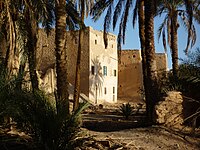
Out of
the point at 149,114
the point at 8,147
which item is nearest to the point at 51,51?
the point at 149,114

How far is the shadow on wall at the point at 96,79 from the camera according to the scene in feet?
112

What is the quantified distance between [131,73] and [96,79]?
9914mm

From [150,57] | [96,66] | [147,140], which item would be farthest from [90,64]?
[147,140]

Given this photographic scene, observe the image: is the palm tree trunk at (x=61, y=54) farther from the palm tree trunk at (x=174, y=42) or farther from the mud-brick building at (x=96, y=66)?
the mud-brick building at (x=96, y=66)

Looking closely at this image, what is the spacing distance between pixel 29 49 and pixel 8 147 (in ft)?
19.2

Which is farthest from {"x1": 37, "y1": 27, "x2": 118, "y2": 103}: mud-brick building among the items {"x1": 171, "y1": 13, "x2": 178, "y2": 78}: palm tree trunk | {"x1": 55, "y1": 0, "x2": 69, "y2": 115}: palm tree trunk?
{"x1": 55, "y1": 0, "x2": 69, "y2": 115}: palm tree trunk

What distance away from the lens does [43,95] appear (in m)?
6.86

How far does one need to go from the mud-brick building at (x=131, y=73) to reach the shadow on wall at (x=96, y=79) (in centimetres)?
783

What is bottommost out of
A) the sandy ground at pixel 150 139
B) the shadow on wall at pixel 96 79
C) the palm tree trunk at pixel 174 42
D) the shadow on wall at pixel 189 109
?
the sandy ground at pixel 150 139

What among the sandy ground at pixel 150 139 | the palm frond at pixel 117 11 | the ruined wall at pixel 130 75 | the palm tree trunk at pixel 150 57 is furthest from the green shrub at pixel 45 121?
the ruined wall at pixel 130 75

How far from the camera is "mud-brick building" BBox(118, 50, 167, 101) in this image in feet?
143

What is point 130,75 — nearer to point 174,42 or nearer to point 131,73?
point 131,73

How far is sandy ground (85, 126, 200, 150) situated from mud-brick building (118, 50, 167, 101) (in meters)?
33.2

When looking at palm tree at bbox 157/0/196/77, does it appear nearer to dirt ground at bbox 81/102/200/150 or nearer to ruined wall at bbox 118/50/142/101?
dirt ground at bbox 81/102/200/150
